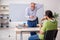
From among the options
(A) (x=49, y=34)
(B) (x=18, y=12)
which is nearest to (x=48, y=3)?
(B) (x=18, y=12)

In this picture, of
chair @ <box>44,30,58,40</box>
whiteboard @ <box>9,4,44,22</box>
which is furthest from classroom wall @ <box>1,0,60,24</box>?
chair @ <box>44,30,58,40</box>

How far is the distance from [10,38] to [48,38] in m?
2.35

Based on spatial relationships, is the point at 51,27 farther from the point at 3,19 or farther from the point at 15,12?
the point at 3,19

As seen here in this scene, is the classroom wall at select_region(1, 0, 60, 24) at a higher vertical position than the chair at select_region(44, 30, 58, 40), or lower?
higher

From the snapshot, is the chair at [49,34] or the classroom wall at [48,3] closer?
the chair at [49,34]

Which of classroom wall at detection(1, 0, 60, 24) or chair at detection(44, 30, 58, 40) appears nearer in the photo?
chair at detection(44, 30, 58, 40)

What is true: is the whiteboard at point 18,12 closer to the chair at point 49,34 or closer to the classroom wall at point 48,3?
the classroom wall at point 48,3

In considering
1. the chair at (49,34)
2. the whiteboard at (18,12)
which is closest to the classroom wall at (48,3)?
the whiteboard at (18,12)

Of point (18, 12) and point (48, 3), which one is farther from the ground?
point (48, 3)

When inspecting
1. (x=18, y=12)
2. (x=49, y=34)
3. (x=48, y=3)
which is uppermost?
(x=48, y=3)

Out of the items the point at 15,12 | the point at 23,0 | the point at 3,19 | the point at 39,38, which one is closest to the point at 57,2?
the point at 23,0

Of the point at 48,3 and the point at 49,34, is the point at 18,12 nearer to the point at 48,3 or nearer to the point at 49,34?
the point at 48,3

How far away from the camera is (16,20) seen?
634 cm

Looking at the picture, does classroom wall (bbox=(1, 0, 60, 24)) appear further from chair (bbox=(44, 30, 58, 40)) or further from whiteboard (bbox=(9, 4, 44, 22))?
chair (bbox=(44, 30, 58, 40))
